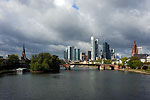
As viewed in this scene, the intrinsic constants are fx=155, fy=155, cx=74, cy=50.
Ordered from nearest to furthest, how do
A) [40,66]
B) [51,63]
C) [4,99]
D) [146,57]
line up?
1. [4,99]
2. [40,66]
3. [51,63]
4. [146,57]

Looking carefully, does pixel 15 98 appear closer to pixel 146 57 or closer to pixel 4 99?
pixel 4 99

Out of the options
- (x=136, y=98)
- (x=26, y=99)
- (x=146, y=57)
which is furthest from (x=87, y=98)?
(x=146, y=57)

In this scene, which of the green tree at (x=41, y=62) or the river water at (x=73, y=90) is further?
the green tree at (x=41, y=62)

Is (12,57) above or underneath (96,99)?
above

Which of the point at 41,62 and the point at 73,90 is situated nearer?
the point at 73,90

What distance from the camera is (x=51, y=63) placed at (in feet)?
378

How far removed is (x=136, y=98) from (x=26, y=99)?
85.3ft

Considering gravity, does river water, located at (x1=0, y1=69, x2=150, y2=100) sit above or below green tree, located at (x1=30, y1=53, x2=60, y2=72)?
below

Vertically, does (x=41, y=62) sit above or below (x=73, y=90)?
above

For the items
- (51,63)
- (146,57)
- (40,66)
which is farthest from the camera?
(146,57)

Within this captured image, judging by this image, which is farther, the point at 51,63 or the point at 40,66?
the point at 51,63

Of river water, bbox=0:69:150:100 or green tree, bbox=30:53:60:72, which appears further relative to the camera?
green tree, bbox=30:53:60:72

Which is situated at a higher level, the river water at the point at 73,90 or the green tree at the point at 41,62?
the green tree at the point at 41,62

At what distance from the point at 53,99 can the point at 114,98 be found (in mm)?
14370
